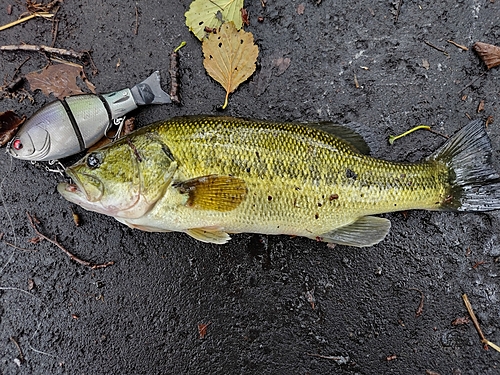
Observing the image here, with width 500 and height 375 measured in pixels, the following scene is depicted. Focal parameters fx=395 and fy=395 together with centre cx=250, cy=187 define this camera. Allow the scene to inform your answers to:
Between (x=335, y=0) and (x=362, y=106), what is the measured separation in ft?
3.19

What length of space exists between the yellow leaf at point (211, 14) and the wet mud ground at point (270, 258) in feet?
0.34

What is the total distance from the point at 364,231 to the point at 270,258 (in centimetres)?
86

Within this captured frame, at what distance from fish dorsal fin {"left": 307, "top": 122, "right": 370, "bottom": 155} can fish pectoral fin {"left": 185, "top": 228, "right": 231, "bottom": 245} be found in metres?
1.10

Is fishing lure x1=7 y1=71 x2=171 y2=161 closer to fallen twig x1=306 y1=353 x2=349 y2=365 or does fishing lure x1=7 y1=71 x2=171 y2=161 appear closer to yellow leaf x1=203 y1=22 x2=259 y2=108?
yellow leaf x1=203 y1=22 x2=259 y2=108

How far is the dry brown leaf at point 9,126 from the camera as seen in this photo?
3.34m

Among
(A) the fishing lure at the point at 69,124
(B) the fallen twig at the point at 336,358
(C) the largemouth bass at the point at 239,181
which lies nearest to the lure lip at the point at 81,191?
(C) the largemouth bass at the point at 239,181

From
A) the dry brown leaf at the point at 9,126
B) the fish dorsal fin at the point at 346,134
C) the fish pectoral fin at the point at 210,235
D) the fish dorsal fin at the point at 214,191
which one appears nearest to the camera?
the fish dorsal fin at the point at 214,191

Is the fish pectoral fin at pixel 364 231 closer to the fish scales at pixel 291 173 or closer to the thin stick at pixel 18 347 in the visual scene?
the fish scales at pixel 291 173

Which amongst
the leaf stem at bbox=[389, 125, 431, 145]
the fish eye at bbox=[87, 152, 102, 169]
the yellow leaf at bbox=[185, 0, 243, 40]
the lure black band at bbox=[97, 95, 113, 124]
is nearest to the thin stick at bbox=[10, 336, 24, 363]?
the fish eye at bbox=[87, 152, 102, 169]

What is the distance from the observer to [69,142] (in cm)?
312

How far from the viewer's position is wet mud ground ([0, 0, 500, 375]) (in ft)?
11.3

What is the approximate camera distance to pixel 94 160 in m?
2.89

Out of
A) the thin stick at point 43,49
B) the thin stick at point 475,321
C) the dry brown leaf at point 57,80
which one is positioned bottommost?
the thin stick at point 475,321

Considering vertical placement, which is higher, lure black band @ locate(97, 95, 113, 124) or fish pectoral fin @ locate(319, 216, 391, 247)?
lure black band @ locate(97, 95, 113, 124)
